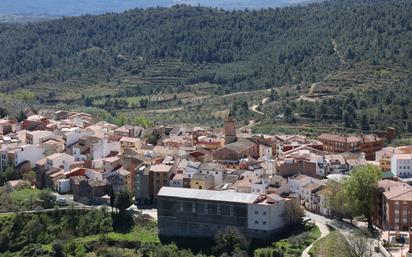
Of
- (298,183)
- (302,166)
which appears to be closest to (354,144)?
(302,166)

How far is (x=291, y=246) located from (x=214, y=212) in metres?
4.22

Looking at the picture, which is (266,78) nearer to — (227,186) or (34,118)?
(34,118)

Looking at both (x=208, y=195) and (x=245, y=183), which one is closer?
(x=208, y=195)

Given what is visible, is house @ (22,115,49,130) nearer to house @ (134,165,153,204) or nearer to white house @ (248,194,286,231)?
house @ (134,165,153,204)

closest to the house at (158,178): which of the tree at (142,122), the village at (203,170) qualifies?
the village at (203,170)

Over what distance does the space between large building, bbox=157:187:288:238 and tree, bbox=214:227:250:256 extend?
0.76 m

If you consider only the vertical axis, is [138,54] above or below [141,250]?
above

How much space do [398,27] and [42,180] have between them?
145ft

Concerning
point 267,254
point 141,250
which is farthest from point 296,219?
point 141,250

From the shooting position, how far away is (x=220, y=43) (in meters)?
94.7

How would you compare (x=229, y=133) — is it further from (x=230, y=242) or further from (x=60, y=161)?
(x=230, y=242)

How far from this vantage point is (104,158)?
1837 inches

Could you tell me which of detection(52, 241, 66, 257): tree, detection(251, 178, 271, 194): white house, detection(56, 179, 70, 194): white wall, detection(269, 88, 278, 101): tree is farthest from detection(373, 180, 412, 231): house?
detection(269, 88, 278, 101): tree

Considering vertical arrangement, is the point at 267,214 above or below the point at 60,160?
below
